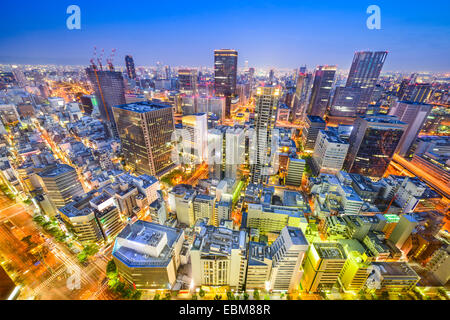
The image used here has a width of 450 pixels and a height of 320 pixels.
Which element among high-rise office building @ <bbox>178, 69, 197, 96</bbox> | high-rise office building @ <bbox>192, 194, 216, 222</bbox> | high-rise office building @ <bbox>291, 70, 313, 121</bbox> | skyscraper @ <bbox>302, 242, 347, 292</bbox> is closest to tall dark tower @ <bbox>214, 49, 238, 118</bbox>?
high-rise office building @ <bbox>178, 69, 197, 96</bbox>

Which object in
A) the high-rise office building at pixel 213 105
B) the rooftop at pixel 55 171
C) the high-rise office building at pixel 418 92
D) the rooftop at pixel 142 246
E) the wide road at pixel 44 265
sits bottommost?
the wide road at pixel 44 265

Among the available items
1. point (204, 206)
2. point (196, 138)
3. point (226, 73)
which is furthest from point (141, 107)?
point (226, 73)

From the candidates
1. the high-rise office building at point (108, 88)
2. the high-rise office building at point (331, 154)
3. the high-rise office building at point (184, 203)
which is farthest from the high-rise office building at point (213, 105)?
the high-rise office building at point (184, 203)

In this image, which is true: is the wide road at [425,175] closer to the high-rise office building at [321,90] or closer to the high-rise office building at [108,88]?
the high-rise office building at [321,90]

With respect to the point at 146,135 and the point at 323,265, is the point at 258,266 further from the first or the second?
the point at 146,135

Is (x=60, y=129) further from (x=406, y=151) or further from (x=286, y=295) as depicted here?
(x=406, y=151)

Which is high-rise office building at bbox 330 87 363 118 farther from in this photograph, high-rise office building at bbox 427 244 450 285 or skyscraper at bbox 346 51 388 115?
Result: high-rise office building at bbox 427 244 450 285
